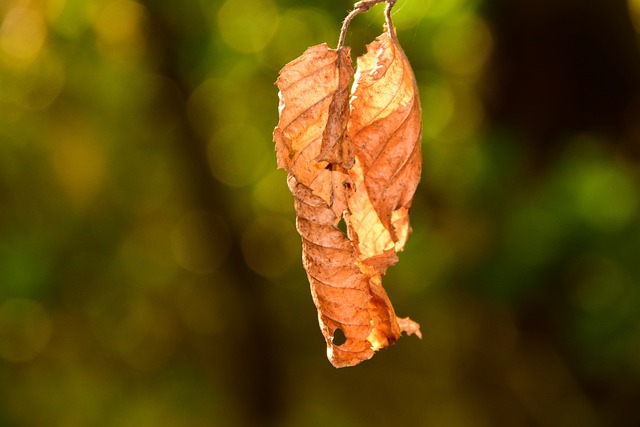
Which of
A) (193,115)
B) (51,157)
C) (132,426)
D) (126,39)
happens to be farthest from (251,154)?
(132,426)

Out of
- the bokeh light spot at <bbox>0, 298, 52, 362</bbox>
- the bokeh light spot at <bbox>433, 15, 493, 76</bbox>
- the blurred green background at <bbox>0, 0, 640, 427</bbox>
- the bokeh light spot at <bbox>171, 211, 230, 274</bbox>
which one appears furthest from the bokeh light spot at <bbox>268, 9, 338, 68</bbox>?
the bokeh light spot at <bbox>0, 298, 52, 362</bbox>

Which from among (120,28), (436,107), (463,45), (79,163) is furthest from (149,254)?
(463,45)

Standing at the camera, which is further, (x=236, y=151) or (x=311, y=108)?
(x=236, y=151)

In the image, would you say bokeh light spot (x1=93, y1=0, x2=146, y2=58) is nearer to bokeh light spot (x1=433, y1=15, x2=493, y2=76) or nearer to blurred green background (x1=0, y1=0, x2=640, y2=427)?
blurred green background (x1=0, y1=0, x2=640, y2=427)

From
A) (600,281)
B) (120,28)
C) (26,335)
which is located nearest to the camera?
(600,281)

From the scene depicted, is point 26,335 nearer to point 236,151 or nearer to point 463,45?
point 236,151

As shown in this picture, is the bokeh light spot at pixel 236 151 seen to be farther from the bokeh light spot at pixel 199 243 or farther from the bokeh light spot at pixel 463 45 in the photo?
the bokeh light spot at pixel 463 45

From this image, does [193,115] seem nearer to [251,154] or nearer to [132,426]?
[251,154]
